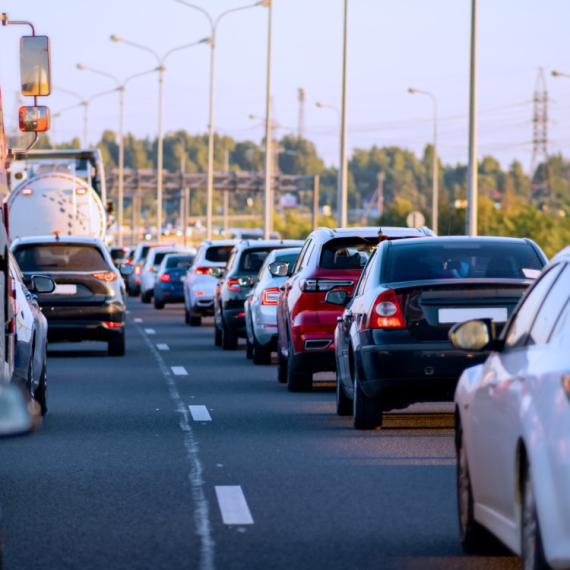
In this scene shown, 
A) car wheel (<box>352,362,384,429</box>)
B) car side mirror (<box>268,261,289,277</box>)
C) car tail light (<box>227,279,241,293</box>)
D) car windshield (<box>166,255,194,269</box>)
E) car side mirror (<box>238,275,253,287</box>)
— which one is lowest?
car windshield (<box>166,255,194,269</box>)

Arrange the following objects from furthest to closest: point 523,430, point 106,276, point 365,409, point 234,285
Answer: point 234,285 → point 106,276 → point 365,409 → point 523,430

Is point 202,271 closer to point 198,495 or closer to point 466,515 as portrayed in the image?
point 198,495

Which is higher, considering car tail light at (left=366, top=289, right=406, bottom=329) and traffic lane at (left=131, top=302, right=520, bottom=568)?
car tail light at (left=366, top=289, right=406, bottom=329)

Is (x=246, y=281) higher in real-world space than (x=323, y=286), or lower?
lower

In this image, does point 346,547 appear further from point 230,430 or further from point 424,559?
point 230,430

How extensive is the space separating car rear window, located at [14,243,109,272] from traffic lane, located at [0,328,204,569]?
5547mm

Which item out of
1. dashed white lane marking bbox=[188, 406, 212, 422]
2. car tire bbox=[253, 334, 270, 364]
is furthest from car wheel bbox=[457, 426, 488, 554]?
car tire bbox=[253, 334, 270, 364]

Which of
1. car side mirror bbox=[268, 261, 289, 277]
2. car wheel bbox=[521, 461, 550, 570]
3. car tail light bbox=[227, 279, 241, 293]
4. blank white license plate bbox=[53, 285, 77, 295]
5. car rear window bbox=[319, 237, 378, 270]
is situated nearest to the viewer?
car wheel bbox=[521, 461, 550, 570]

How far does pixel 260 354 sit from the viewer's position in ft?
64.5

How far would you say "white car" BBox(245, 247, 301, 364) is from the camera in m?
18.8

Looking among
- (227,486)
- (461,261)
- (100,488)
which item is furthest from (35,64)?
(227,486)

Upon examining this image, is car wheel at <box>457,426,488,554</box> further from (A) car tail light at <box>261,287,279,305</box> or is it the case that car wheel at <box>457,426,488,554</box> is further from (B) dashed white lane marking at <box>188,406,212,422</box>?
(A) car tail light at <box>261,287,279,305</box>

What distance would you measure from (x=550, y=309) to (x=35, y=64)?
22.5ft

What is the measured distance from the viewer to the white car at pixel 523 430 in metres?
5.06
